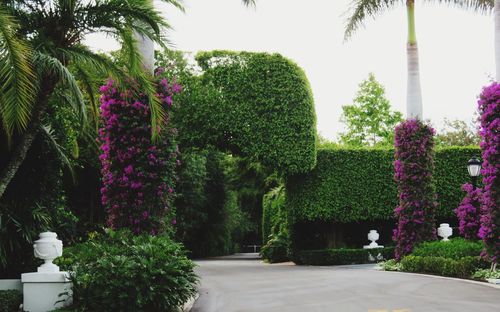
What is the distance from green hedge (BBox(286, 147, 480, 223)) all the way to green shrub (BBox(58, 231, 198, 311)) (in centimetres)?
1316

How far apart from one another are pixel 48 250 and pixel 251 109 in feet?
40.5

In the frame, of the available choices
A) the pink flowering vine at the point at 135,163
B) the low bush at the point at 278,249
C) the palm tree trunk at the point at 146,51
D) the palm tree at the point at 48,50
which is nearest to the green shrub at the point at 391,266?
the low bush at the point at 278,249

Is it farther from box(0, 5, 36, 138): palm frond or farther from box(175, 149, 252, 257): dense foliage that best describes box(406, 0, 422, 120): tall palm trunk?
box(175, 149, 252, 257): dense foliage

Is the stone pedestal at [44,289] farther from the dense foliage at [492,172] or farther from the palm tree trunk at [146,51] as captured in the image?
the dense foliage at [492,172]

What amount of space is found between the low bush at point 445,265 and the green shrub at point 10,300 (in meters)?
10.1

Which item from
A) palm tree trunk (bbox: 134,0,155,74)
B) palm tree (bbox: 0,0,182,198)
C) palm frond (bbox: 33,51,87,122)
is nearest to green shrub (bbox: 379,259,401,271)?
palm tree (bbox: 0,0,182,198)

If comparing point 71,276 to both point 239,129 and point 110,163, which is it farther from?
point 239,129

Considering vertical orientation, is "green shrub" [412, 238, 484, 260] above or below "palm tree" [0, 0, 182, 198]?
below

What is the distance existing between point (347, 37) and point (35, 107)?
13262mm

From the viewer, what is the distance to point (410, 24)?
19469 millimetres

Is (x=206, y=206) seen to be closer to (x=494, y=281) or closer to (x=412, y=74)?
(x=412, y=74)

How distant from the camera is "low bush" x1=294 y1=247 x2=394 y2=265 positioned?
21.2 meters

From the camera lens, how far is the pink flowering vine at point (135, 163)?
12.5 m

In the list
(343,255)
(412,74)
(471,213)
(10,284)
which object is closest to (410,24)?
(412,74)
